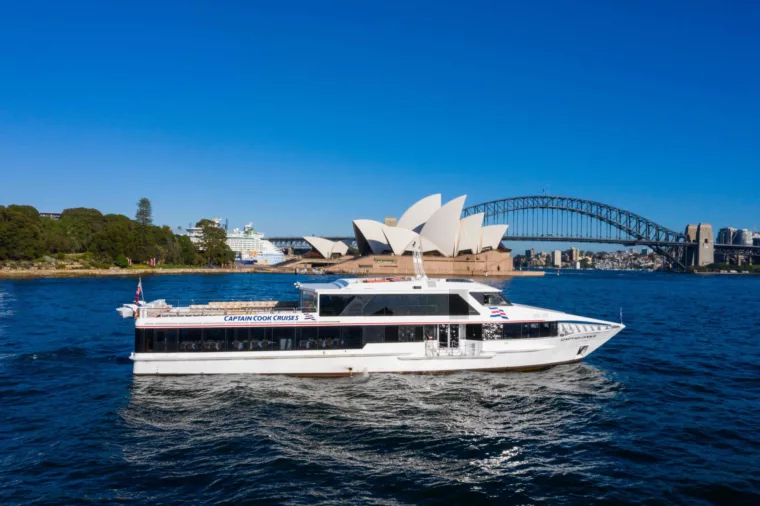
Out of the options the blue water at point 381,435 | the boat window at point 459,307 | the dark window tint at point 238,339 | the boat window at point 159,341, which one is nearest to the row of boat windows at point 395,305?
the boat window at point 459,307

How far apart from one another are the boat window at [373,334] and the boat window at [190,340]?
6.18 m

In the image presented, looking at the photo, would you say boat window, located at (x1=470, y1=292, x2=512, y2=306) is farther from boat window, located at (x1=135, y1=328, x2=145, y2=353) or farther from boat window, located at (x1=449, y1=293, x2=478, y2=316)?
boat window, located at (x1=135, y1=328, x2=145, y2=353)

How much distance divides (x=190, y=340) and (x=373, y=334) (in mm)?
6908

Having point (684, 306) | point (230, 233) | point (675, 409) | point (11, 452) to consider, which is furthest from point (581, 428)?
point (230, 233)

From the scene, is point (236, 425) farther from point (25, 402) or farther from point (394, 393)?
point (25, 402)

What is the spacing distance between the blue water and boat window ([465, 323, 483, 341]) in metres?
1.76

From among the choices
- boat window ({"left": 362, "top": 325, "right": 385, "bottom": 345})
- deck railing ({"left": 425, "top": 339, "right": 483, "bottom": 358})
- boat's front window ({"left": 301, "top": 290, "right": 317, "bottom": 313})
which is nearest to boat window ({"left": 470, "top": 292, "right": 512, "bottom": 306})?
deck railing ({"left": 425, "top": 339, "right": 483, "bottom": 358})

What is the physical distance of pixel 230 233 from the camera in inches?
7131

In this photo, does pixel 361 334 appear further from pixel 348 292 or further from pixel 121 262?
pixel 121 262

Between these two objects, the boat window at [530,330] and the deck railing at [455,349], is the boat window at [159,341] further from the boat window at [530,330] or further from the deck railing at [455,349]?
the boat window at [530,330]

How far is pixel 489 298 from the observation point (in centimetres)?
2072

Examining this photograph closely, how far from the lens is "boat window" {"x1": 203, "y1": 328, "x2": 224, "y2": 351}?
18.6 m

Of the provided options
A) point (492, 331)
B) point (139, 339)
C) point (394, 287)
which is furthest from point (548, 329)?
point (139, 339)

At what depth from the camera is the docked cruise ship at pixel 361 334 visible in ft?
60.7
